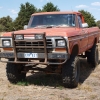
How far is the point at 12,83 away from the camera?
704 centimetres

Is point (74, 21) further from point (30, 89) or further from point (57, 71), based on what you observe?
point (30, 89)

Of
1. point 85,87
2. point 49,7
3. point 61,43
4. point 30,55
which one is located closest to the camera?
point 61,43

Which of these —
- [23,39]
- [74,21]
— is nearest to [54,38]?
[23,39]

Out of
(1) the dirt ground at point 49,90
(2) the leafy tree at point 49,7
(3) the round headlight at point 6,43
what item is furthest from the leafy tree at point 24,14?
(3) the round headlight at point 6,43

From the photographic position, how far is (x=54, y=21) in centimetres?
743

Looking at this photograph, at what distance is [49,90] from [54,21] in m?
2.18

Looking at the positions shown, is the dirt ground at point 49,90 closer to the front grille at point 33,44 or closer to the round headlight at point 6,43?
the front grille at point 33,44

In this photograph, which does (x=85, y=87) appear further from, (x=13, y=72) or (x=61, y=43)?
(x=13, y=72)

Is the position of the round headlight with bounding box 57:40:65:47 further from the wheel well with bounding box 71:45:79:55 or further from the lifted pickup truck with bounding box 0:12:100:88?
A: the wheel well with bounding box 71:45:79:55

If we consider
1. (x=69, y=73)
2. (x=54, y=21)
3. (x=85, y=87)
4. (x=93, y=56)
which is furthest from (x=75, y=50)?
(x=93, y=56)

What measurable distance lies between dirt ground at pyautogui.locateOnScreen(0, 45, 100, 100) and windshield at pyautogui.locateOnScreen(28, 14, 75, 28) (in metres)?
1.57

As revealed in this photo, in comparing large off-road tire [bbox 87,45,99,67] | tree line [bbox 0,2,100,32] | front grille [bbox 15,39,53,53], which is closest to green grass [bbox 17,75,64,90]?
front grille [bbox 15,39,53,53]

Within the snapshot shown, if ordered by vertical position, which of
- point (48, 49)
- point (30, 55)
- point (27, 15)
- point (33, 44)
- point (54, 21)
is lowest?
point (30, 55)

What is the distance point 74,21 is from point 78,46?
0.91 m
